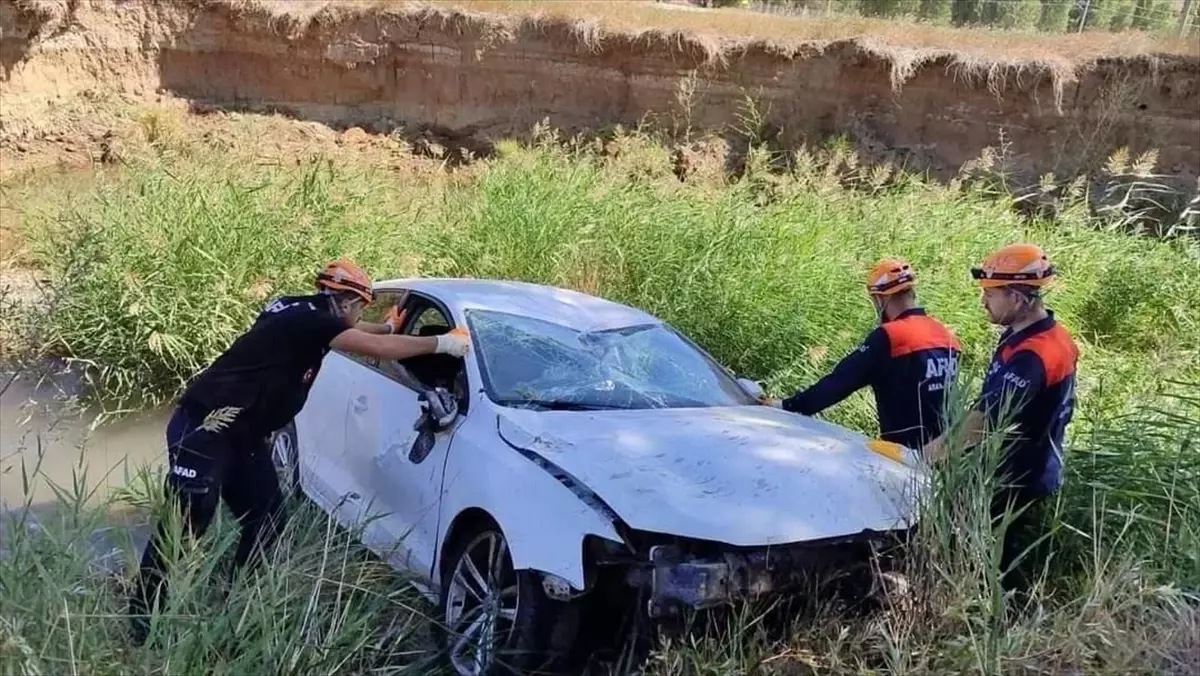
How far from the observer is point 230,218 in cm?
803

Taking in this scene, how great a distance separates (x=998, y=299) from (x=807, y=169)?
6.29 m

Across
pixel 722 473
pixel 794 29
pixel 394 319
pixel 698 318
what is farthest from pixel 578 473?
pixel 794 29

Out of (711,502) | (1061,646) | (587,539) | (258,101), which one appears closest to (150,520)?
(587,539)

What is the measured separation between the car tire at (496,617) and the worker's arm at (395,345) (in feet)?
2.99

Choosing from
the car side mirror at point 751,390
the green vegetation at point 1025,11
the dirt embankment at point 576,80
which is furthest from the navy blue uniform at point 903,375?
the green vegetation at point 1025,11

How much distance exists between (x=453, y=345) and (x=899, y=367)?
2.02 m

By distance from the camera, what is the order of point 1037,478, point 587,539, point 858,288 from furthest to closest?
1. point 858,288
2. point 1037,478
3. point 587,539

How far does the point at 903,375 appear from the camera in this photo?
4.68 m

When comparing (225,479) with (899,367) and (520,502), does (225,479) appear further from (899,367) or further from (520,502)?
(899,367)

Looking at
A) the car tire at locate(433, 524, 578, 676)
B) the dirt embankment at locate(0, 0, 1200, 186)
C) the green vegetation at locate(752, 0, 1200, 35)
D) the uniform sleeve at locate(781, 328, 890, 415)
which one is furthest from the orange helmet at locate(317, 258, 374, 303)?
the green vegetation at locate(752, 0, 1200, 35)

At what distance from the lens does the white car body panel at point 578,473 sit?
3293 millimetres

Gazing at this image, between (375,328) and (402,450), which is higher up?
(375,328)

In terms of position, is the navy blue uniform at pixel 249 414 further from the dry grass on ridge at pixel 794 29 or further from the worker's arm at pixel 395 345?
the dry grass on ridge at pixel 794 29

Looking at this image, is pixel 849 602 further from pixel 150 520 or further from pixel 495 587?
pixel 150 520
